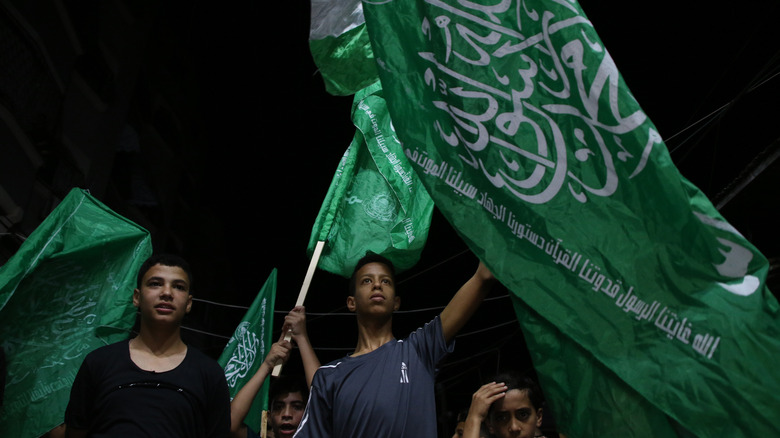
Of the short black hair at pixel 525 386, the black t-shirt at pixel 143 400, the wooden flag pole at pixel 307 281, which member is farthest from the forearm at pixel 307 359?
the short black hair at pixel 525 386

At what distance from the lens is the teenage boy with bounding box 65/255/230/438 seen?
2.52 meters

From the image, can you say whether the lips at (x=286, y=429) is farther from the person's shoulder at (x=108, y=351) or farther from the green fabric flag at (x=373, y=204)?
the person's shoulder at (x=108, y=351)

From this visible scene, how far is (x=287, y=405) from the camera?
4.24 m

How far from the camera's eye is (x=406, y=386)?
102 inches

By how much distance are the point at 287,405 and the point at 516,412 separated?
4.90ft

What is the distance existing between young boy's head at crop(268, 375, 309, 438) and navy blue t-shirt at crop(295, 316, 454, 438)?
1.53m

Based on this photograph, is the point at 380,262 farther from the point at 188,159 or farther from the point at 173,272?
the point at 188,159

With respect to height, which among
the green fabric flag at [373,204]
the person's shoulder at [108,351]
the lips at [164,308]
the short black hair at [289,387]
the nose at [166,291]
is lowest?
the short black hair at [289,387]

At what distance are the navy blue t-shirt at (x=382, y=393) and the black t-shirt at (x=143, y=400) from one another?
336 mm

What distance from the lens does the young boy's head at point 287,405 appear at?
13.8 feet

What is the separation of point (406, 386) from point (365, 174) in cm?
169

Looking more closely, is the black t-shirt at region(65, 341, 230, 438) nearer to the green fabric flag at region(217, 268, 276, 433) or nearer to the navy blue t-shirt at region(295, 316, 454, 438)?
the navy blue t-shirt at region(295, 316, 454, 438)

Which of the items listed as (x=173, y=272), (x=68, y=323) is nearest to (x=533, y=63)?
(x=173, y=272)

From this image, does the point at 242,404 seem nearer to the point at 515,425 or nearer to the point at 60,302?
the point at 515,425
